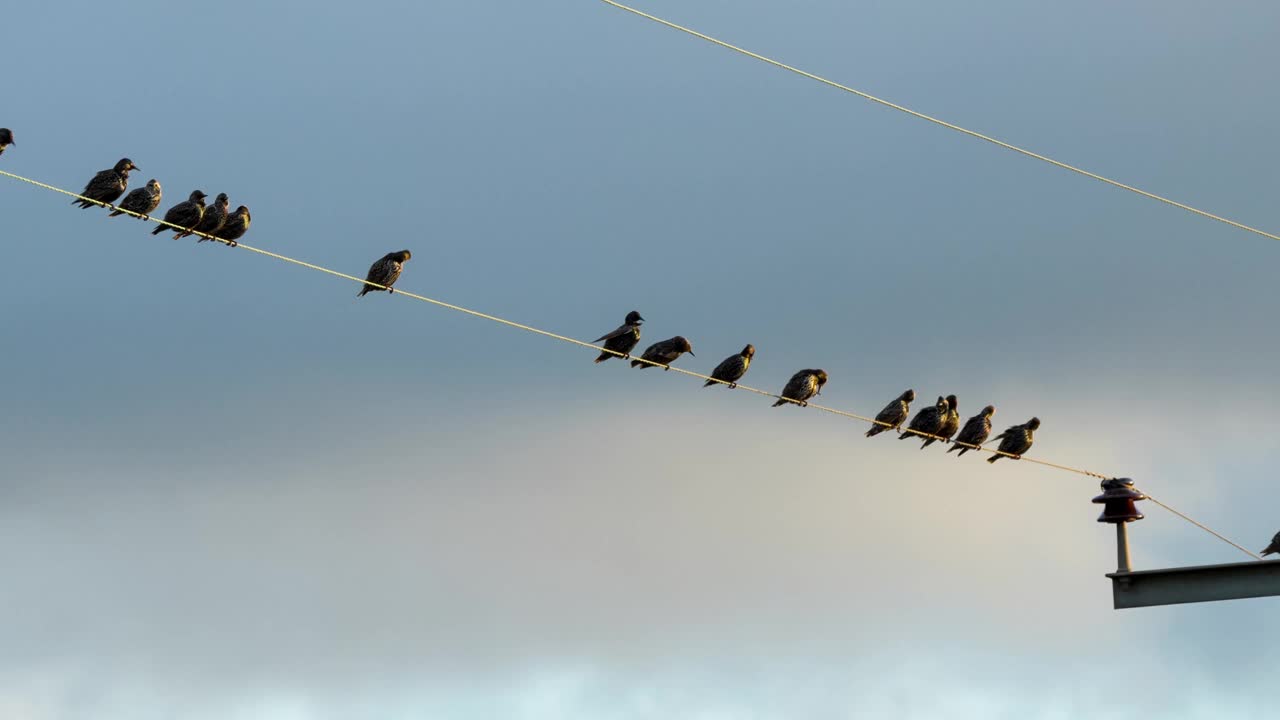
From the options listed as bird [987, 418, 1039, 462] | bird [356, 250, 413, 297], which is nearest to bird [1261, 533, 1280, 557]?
bird [987, 418, 1039, 462]

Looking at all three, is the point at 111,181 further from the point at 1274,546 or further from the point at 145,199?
the point at 1274,546

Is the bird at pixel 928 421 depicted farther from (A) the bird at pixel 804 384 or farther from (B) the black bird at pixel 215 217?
(B) the black bird at pixel 215 217

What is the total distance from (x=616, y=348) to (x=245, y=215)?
5766mm

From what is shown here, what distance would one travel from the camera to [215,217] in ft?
90.3

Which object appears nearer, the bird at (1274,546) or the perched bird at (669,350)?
the perched bird at (669,350)

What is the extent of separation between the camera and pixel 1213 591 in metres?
21.0

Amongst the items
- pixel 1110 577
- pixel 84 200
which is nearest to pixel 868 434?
pixel 1110 577

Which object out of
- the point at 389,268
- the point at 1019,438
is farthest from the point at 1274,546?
the point at 389,268

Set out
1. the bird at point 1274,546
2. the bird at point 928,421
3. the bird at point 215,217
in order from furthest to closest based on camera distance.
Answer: the bird at point 1274,546, the bird at point 928,421, the bird at point 215,217

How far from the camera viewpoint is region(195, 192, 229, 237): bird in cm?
2702

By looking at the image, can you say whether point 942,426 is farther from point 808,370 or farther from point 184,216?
point 184,216

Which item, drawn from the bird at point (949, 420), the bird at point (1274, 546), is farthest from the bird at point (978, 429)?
the bird at point (1274, 546)

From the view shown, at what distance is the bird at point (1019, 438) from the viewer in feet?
111

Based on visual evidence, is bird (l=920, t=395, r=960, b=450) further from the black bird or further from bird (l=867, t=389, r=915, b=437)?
the black bird
